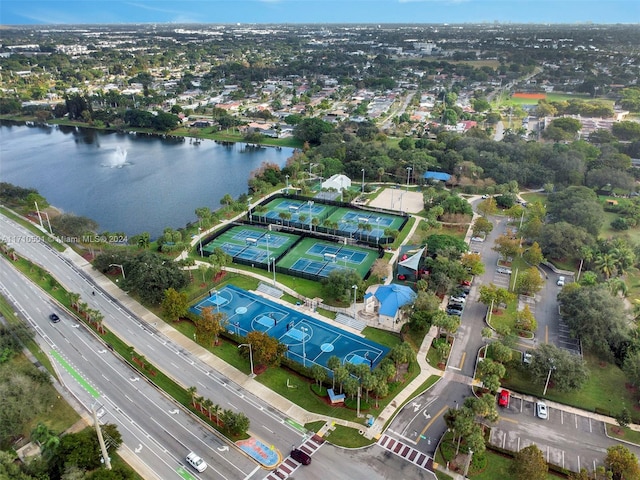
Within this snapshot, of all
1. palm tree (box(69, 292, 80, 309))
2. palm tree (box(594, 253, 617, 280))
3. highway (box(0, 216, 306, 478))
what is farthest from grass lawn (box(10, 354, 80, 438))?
palm tree (box(594, 253, 617, 280))

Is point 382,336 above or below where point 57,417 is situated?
below

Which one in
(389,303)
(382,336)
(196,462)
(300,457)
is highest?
(389,303)

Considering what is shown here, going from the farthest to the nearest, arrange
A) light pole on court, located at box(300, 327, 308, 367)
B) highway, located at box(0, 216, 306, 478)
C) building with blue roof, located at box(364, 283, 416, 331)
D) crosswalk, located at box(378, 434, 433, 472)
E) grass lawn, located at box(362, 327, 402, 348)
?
building with blue roof, located at box(364, 283, 416, 331)
grass lawn, located at box(362, 327, 402, 348)
light pole on court, located at box(300, 327, 308, 367)
highway, located at box(0, 216, 306, 478)
crosswalk, located at box(378, 434, 433, 472)

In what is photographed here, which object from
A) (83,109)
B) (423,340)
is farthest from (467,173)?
(83,109)

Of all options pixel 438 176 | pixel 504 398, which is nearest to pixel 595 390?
pixel 504 398

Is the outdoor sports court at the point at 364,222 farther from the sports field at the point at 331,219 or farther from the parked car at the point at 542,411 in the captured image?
the parked car at the point at 542,411

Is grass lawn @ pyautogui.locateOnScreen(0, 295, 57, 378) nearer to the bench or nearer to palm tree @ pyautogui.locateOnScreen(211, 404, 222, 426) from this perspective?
palm tree @ pyautogui.locateOnScreen(211, 404, 222, 426)

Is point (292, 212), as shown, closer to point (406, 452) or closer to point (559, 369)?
point (559, 369)

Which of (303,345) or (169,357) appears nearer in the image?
(303,345)

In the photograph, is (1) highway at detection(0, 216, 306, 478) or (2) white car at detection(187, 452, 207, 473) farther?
(1) highway at detection(0, 216, 306, 478)
